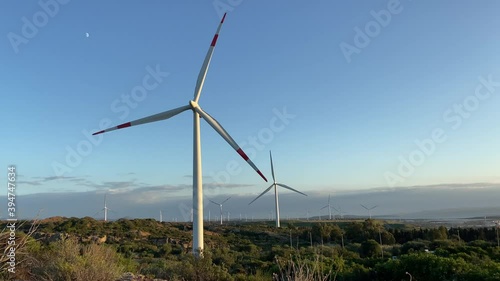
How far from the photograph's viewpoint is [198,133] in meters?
30.5

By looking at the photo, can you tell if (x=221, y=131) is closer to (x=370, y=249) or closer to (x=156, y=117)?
(x=156, y=117)

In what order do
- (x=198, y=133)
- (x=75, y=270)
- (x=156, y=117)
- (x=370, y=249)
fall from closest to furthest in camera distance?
(x=75, y=270) → (x=198, y=133) → (x=156, y=117) → (x=370, y=249)

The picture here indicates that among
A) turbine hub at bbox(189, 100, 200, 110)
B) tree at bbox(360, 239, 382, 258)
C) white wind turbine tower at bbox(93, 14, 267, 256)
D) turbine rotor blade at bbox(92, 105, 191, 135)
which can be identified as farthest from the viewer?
tree at bbox(360, 239, 382, 258)

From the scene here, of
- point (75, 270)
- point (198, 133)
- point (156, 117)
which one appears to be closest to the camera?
point (75, 270)

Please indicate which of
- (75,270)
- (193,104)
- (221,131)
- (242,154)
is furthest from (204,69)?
(75,270)

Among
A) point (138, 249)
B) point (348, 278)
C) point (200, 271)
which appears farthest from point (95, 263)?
point (138, 249)

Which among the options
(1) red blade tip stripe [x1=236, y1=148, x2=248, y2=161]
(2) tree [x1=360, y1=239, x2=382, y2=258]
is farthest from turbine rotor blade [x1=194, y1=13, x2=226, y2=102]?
(2) tree [x1=360, y1=239, x2=382, y2=258]

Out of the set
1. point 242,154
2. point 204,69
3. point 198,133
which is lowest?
point 242,154

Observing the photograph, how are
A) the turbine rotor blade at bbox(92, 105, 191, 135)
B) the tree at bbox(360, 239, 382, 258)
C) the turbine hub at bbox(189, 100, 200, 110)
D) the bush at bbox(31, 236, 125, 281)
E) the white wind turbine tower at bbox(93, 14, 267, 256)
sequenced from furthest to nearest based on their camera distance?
the tree at bbox(360, 239, 382, 258)
the turbine hub at bbox(189, 100, 200, 110)
the turbine rotor blade at bbox(92, 105, 191, 135)
the white wind turbine tower at bbox(93, 14, 267, 256)
the bush at bbox(31, 236, 125, 281)

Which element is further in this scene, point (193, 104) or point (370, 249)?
point (370, 249)

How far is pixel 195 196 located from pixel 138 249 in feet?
54.1

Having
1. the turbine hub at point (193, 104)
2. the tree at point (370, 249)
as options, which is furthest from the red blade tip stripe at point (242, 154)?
the tree at point (370, 249)

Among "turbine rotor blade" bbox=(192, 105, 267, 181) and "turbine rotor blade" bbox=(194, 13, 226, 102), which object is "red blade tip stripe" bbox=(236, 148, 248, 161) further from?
"turbine rotor blade" bbox=(194, 13, 226, 102)

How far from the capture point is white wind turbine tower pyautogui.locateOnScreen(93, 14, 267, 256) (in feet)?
92.5
